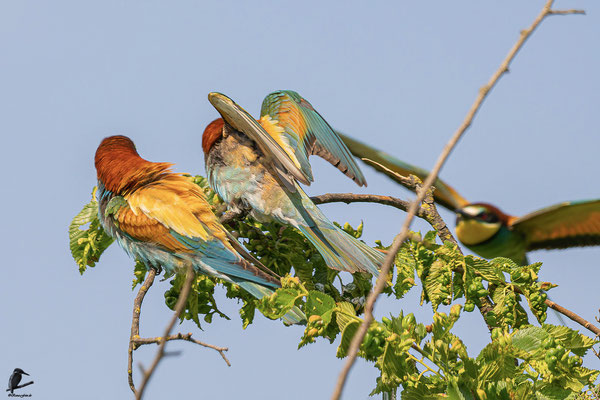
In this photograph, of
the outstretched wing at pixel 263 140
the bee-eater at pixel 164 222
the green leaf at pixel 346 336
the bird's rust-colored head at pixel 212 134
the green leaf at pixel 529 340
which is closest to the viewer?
the green leaf at pixel 346 336

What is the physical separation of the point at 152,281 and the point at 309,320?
1.13 m

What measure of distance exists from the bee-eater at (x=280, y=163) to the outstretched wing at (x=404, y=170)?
0.12 m

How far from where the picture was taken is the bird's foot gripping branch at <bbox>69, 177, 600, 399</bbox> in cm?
280

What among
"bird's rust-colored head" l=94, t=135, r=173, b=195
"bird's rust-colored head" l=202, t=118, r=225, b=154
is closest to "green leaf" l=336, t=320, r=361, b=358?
"bird's rust-colored head" l=94, t=135, r=173, b=195

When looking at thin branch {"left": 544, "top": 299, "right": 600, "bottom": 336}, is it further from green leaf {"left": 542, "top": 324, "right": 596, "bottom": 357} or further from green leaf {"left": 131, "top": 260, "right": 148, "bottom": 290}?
green leaf {"left": 131, "top": 260, "right": 148, "bottom": 290}

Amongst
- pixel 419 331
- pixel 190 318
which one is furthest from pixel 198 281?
pixel 419 331

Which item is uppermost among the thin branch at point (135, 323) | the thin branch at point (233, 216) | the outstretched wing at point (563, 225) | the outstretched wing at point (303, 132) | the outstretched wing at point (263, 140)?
the outstretched wing at point (303, 132)

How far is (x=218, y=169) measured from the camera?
468 cm

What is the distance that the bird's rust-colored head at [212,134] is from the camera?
4.84m

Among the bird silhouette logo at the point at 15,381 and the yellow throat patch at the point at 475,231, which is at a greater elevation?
the yellow throat patch at the point at 475,231

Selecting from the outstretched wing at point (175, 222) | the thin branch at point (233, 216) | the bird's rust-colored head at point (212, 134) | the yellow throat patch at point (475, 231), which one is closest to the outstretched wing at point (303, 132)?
the bird's rust-colored head at point (212, 134)

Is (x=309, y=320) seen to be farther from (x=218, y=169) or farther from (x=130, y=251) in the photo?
(x=218, y=169)

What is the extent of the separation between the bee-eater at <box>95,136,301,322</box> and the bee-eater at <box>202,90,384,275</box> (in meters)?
0.29

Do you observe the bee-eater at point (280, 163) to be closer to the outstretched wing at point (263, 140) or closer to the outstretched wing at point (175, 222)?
the outstretched wing at point (263, 140)
